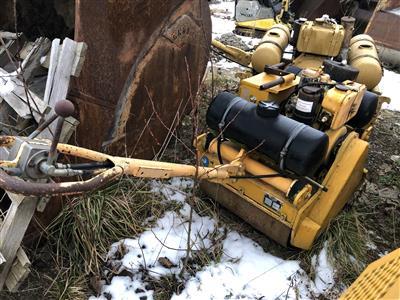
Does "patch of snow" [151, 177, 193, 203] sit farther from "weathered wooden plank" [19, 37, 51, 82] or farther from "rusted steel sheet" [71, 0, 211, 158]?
"weathered wooden plank" [19, 37, 51, 82]

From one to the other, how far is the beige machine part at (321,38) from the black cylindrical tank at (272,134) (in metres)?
1.66

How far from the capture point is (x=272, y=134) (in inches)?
116

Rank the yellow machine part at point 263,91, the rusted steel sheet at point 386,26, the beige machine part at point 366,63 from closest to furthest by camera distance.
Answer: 1. the yellow machine part at point 263,91
2. the beige machine part at point 366,63
3. the rusted steel sheet at point 386,26

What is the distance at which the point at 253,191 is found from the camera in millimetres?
3227

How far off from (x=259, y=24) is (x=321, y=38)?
469 centimetres

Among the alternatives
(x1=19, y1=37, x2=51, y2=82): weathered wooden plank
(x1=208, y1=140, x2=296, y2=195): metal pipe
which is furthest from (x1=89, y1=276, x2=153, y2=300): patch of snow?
(x1=19, y1=37, x2=51, y2=82): weathered wooden plank

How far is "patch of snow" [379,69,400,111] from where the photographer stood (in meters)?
6.37

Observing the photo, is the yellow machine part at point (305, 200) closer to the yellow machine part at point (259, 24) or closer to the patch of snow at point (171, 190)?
the patch of snow at point (171, 190)

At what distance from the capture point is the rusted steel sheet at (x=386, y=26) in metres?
7.45

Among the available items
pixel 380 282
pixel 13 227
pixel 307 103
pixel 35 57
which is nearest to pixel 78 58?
pixel 35 57

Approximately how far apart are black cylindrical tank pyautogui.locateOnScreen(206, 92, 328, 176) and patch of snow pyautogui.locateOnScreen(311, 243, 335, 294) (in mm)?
778

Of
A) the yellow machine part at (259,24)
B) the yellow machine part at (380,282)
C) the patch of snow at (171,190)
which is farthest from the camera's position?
the yellow machine part at (259,24)

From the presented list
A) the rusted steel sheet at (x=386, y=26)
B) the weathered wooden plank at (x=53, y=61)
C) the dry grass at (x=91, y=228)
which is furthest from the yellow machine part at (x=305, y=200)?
the rusted steel sheet at (x=386, y=26)

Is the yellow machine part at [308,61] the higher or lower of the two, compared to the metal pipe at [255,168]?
higher
